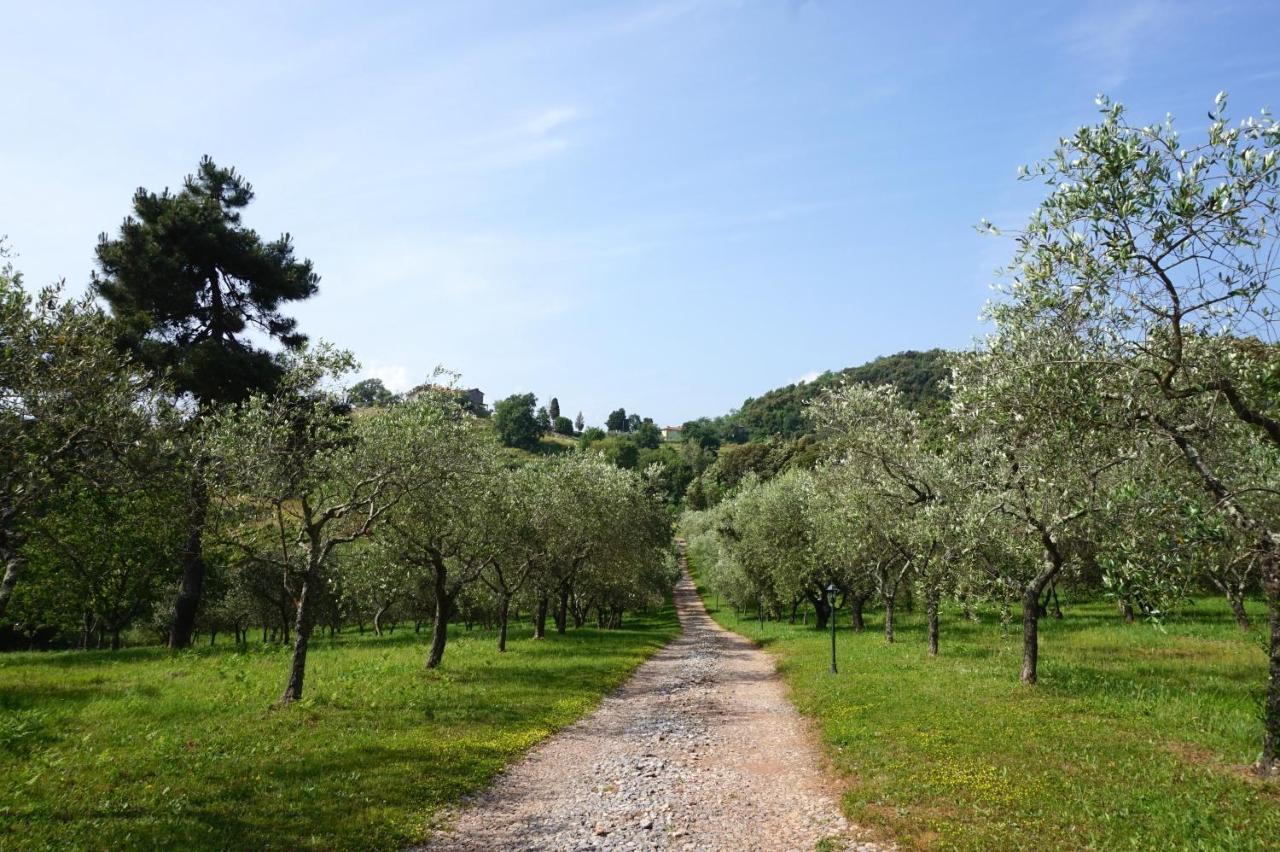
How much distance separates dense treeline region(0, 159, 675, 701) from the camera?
13.5 m

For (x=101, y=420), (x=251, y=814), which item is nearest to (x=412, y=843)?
(x=251, y=814)

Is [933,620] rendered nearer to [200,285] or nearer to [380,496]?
[380,496]

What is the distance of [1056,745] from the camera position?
1531 cm

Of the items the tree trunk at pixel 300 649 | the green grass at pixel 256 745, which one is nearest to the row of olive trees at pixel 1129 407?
the green grass at pixel 256 745

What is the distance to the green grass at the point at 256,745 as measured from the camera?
11273mm

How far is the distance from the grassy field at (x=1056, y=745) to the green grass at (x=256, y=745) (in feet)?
27.2

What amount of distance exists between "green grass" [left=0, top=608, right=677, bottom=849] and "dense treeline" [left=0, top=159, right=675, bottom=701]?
10.3 feet

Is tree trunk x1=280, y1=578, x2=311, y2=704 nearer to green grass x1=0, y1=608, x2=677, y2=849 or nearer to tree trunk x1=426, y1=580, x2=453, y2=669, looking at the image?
green grass x1=0, y1=608, x2=677, y2=849

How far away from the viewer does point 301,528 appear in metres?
22.9

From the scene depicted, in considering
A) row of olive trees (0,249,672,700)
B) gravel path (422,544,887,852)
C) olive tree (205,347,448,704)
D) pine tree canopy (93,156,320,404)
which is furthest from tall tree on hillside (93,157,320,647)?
gravel path (422,544,887,852)

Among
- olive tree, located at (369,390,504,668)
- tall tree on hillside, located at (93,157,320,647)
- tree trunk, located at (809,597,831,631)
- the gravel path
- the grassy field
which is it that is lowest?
tree trunk, located at (809,597,831,631)

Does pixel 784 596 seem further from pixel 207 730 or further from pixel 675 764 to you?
pixel 207 730

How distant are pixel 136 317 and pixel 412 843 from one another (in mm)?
34831

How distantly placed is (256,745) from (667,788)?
31.0 ft
